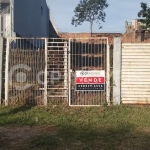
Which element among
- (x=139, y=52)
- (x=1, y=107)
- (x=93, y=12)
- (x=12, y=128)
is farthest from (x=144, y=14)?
(x=12, y=128)

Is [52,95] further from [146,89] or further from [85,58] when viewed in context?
[146,89]

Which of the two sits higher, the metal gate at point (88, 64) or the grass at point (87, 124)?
the metal gate at point (88, 64)

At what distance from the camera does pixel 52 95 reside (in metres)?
10.6

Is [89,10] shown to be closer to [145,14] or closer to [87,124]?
[145,14]

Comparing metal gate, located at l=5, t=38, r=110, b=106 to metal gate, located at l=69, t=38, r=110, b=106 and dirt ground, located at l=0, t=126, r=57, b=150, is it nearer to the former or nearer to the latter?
metal gate, located at l=69, t=38, r=110, b=106

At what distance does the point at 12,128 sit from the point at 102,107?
11.6 ft

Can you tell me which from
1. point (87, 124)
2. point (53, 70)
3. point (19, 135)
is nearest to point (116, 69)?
point (53, 70)

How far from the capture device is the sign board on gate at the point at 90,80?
10531mm

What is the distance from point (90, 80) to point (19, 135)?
13.1ft

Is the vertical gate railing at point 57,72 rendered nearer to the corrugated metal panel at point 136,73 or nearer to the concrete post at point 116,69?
the concrete post at point 116,69

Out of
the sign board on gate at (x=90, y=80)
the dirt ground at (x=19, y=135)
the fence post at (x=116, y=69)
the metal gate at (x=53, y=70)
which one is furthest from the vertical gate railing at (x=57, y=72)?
the dirt ground at (x=19, y=135)

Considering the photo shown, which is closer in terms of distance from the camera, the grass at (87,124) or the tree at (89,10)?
the grass at (87,124)

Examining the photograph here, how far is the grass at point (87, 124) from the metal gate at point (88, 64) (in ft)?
1.61

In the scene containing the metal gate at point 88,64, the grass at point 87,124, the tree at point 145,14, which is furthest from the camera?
the tree at point 145,14
